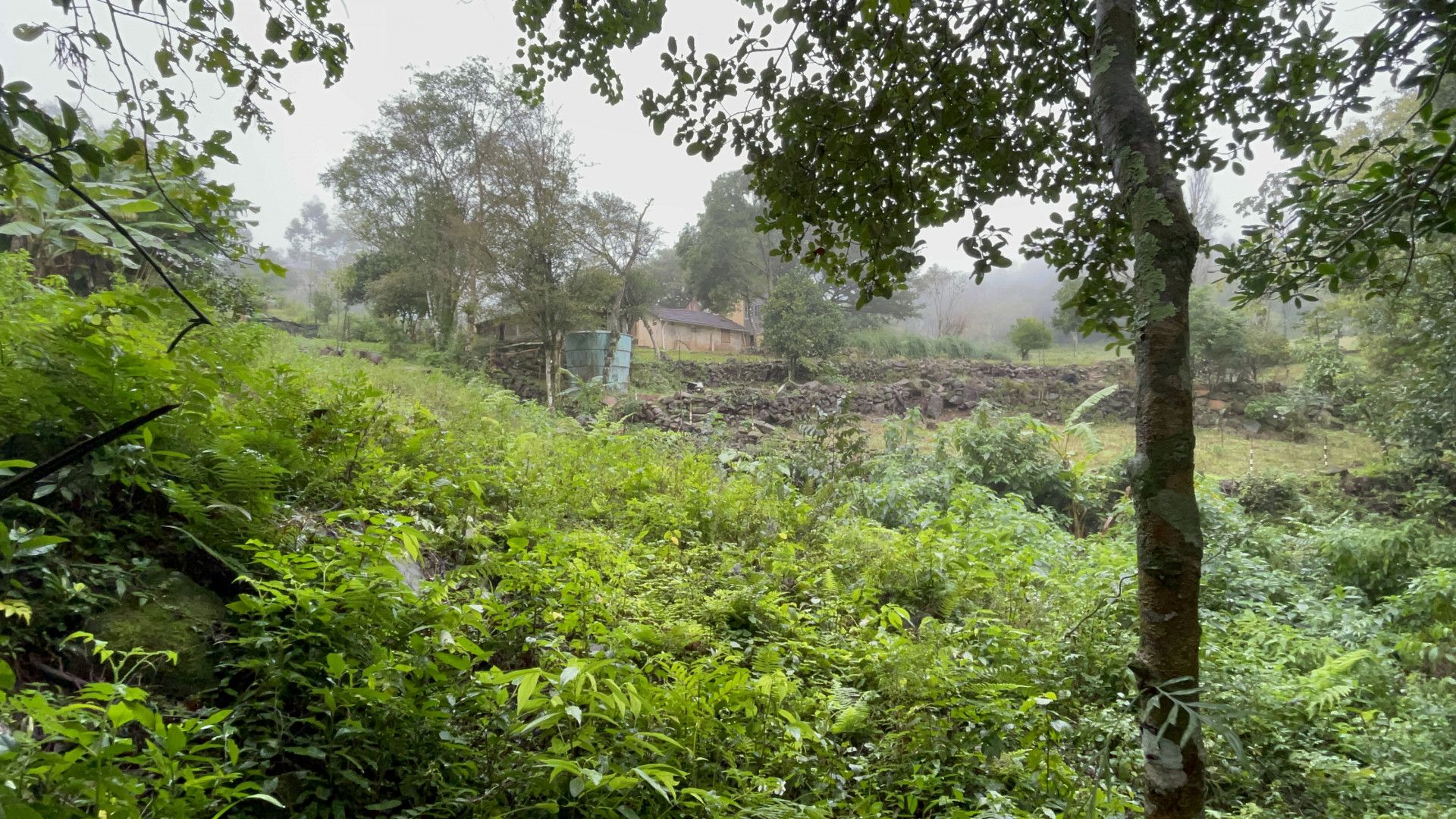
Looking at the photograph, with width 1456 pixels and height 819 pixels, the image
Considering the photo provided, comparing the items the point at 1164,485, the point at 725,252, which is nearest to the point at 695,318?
the point at 725,252

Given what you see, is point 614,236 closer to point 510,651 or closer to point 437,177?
point 437,177

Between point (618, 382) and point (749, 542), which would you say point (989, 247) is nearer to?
point (749, 542)

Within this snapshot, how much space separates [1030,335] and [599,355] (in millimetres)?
18612

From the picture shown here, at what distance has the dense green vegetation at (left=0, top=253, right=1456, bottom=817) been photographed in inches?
61.8

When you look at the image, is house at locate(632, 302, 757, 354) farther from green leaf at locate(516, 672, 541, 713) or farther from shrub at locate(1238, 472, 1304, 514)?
green leaf at locate(516, 672, 541, 713)

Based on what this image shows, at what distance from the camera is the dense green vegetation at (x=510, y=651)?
157 centimetres

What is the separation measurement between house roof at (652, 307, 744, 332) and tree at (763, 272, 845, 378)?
25.8ft

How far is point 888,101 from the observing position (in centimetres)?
185

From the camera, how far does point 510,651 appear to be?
2416mm

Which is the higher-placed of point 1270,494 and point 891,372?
point 891,372

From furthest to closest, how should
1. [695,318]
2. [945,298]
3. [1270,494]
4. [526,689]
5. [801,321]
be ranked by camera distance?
[945,298] < [695,318] < [801,321] < [1270,494] < [526,689]

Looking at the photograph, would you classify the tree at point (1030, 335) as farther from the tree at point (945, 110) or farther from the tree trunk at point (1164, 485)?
the tree trunk at point (1164, 485)

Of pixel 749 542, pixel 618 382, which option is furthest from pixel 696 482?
pixel 618 382

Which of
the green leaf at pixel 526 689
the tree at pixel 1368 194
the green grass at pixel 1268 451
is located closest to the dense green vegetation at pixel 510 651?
the green leaf at pixel 526 689
